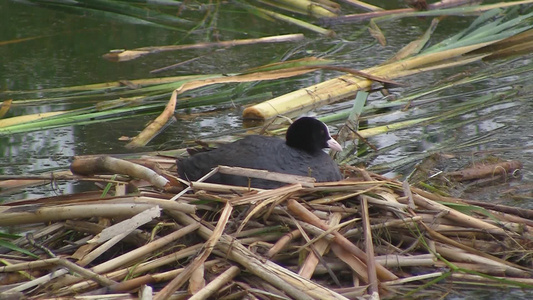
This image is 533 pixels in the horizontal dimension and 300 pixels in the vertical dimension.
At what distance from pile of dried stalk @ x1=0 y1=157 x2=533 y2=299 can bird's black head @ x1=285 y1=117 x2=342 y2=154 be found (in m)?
0.45

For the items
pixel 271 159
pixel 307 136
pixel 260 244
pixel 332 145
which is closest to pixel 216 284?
→ pixel 260 244

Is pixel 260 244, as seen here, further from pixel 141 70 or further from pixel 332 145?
pixel 141 70

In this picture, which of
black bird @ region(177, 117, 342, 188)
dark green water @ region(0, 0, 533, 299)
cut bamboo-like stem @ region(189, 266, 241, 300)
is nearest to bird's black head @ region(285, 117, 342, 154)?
black bird @ region(177, 117, 342, 188)

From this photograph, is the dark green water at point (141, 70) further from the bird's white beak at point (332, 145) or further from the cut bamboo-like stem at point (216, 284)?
the cut bamboo-like stem at point (216, 284)

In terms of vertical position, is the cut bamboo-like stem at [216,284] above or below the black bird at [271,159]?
below

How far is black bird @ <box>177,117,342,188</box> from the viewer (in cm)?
373

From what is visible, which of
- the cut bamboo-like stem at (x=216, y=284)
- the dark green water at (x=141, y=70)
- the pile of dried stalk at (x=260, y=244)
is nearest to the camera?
the cut bamboo-like stem at (x=216, y=284)

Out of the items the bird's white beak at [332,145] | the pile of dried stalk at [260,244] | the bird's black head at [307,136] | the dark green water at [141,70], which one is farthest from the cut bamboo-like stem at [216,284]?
the bird's white beak at [332,145]

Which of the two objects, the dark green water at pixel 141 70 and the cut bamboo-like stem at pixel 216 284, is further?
the dark green water at pixel 141 70

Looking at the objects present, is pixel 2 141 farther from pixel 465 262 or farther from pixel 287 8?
pixel 287 8

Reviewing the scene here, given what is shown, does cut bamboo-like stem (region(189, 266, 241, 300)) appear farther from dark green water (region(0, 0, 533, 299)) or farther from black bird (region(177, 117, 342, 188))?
dark green water (region(0, 0, 533, 299))

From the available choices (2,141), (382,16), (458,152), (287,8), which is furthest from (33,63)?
(458,152)

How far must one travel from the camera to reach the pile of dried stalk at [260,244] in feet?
9.95

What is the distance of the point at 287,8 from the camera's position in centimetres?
779
